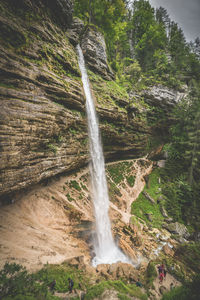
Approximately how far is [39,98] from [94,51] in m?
14.9

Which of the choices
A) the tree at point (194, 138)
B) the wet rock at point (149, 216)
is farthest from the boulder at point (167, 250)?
the tree at point (194, 138)

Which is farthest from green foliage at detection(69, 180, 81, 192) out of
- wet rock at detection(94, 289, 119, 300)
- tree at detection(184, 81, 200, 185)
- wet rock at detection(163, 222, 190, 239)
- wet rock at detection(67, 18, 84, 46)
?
wet rock at detection(67, 18, 84, 46)

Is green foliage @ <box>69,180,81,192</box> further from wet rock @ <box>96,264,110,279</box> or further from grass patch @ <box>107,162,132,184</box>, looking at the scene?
wet rock @ <box>96,264,110,279</box>

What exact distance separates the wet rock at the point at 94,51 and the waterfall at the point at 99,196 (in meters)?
1.62

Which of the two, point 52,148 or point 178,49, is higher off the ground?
point 178,49

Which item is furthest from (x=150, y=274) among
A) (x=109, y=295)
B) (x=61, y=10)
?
(x=61, y=10)

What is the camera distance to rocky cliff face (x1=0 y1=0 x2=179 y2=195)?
7176 millimetres

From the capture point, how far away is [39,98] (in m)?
8.74

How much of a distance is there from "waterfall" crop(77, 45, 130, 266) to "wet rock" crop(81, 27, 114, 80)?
5.31ft

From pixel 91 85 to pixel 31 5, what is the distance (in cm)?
831

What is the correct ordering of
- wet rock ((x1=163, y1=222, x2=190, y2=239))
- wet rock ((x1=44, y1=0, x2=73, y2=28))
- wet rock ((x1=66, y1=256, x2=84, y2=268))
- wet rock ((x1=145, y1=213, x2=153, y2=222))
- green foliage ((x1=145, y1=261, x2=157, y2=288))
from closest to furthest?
1. wet rock ((x1=66, y1=256, x2=84, y2=268))
2. green foliage ((x1=145, y1=261, x2=157, y2=288))
3. wet rock ((x1=44, y1=0, x2=73, y2=28))
4. wet rock ((x1=163, y1=222, x2=190, y2=239))
5. wet rock ((x1=145, y1=213, x2=153, y2=222))

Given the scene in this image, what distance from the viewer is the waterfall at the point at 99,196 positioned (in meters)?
11.2

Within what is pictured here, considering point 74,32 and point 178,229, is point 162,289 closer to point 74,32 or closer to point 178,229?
point 178,229

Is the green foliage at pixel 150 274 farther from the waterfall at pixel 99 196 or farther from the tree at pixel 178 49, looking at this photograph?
the tree at pixel 178 49
